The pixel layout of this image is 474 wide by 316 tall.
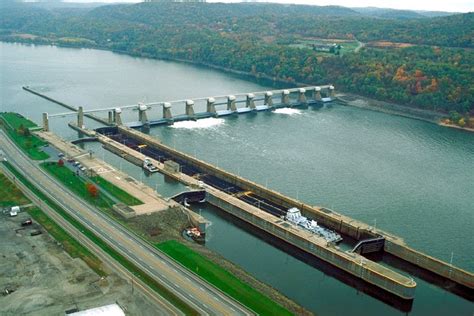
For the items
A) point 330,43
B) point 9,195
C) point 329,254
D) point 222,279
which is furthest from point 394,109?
point 9,195

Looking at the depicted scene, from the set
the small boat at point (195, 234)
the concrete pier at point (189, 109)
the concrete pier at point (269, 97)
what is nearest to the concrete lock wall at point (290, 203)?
the small boat at point (195, 234)

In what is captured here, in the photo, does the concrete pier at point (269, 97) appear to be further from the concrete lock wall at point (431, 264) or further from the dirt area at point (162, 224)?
the concrete lock wall at point (431, 264)

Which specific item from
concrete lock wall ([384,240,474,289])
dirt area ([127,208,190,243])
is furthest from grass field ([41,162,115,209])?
concrete lock wall ([384,240,474,289])

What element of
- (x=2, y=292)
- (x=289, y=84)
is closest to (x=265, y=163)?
(x=2, y=292)

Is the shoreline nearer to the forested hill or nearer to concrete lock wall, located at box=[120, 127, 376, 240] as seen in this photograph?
the forested hill

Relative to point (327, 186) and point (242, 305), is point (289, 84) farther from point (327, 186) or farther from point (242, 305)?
point (242, 305)
